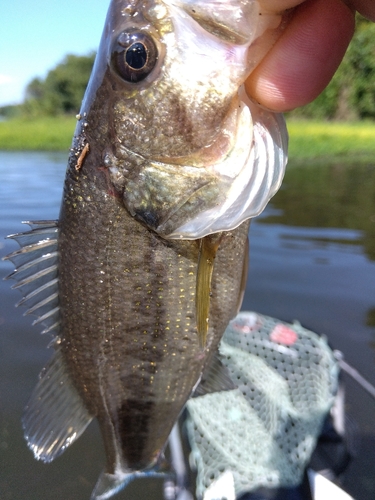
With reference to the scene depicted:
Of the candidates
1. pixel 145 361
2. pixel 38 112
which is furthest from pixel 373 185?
pixel 38 112

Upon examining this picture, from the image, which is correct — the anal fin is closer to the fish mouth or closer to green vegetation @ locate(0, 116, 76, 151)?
the fish mouth

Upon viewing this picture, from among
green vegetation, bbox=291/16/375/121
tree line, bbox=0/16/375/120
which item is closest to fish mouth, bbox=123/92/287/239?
tree line, bbox=0/16/375/120

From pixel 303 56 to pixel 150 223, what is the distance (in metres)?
0.65

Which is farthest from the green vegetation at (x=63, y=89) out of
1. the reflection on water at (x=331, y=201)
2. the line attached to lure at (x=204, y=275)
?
the line attached to lure at (x=204, y=275)

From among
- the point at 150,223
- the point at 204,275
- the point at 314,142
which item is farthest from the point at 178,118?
the point at 314,142

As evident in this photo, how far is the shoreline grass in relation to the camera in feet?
54.5

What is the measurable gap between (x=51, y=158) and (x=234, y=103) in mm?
17221

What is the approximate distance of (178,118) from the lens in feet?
4.19

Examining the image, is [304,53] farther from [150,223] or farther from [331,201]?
[331,201]

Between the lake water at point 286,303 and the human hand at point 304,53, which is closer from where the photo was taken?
the human hand at point 304,53

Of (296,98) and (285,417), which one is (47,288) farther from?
(285,417)

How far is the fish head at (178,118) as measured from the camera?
1.19 m

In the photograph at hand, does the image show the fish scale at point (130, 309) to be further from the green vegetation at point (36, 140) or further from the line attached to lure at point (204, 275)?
the green vegetation at point (36, 140)

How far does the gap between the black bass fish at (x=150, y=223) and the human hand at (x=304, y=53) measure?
61mm
